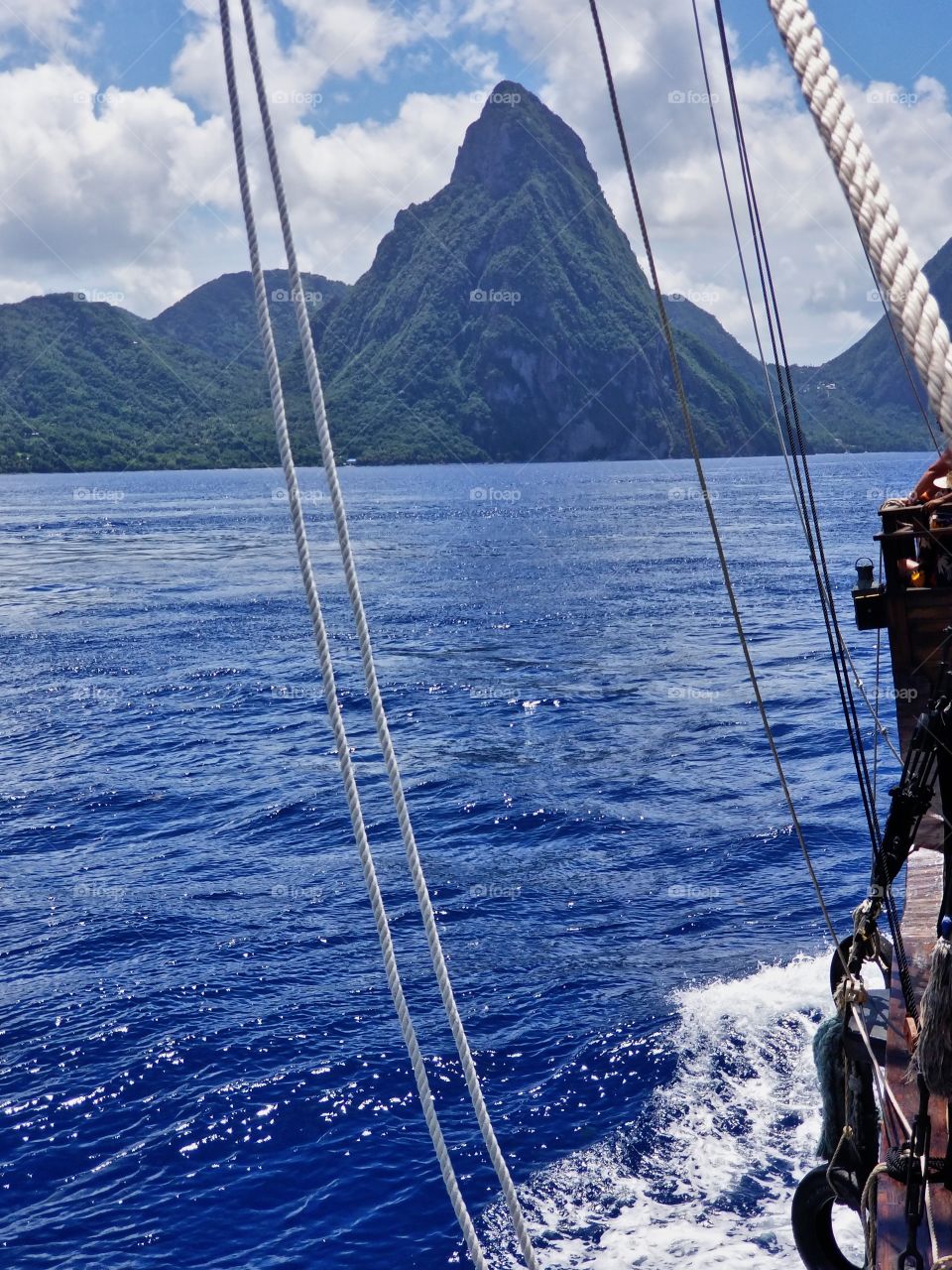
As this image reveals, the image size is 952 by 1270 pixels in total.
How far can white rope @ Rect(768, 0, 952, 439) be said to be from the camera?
11.5ft

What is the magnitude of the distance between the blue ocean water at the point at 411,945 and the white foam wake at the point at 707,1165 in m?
0.05

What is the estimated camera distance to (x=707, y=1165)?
14.4 meters

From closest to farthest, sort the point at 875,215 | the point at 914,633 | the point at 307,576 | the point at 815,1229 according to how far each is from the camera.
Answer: the point at 875,215, the point at 307,576, the point at 815,1229, the point at 914,633

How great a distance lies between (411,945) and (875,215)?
780 inches

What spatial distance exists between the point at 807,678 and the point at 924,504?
96.2 ft

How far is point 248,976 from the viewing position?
19938 millimetres

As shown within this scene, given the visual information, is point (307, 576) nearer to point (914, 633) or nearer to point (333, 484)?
point (333, 484)

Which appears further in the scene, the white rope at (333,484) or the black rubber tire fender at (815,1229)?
the black rubber tire fender at (815,1229)

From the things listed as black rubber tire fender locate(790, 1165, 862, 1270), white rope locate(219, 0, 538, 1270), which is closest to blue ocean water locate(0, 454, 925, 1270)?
black rubber tire fender locate(790, 1165, 862, 1270)

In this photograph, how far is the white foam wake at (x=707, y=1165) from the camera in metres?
13.1

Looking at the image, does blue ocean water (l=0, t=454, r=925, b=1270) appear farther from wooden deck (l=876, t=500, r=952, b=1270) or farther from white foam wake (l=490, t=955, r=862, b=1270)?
wooden deck (l=876, t=500, r=952, b=1270)

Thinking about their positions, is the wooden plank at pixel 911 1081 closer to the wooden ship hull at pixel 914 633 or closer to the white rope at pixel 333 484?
the wooden ship hull at pixel 914 633

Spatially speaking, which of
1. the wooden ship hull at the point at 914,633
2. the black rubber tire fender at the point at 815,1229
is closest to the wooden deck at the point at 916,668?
the wooden ship hull at the point at 914,633

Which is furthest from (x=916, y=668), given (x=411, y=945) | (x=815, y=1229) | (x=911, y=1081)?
(x=411, y=945)
